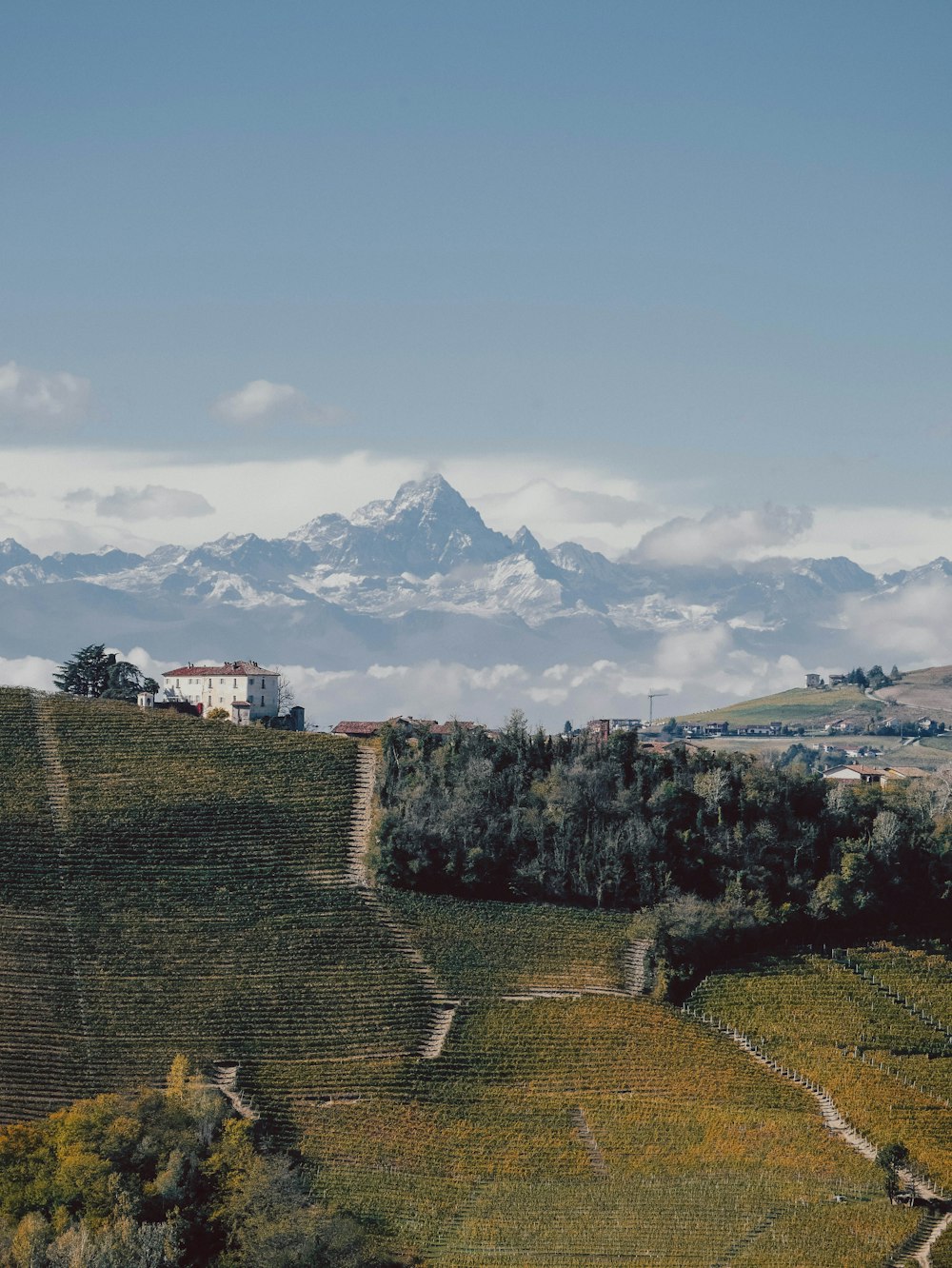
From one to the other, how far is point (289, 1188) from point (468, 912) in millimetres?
27344

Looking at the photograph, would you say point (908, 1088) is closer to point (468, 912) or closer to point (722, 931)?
point (722, 931)

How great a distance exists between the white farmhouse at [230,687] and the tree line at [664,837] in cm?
3698

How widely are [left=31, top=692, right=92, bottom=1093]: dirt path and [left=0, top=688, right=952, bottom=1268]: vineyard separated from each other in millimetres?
187

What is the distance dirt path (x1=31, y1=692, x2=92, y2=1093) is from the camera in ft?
299

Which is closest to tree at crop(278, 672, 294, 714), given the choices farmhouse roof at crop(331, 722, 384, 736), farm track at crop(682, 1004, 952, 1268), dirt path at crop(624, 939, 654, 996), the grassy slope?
farmhouse roof at crop(331, 722, 384, 736)

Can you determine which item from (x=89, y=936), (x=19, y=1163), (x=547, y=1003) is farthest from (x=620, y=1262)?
(x=89, y=936)

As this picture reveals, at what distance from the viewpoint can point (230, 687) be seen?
153000 millimetres

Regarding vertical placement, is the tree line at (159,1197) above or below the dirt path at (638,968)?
below

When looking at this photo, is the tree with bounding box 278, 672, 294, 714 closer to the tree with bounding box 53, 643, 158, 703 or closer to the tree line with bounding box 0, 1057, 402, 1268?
the tree with bounding box 53, 643, 158, 703

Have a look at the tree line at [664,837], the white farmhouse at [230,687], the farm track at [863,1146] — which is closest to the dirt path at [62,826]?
the tree line at [664,837]

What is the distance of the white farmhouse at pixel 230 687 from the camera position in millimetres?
151625

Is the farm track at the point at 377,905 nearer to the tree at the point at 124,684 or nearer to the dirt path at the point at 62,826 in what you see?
the dirt path at the point at 62,826

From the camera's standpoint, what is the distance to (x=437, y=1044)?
90.8 meters

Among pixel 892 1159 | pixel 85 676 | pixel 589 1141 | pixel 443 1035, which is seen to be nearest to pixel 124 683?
pixel 85 676
